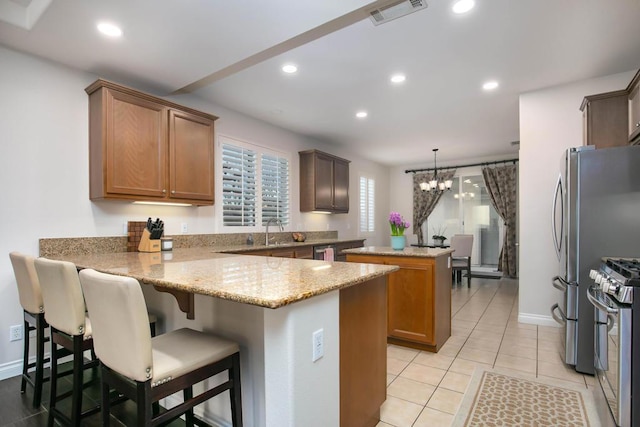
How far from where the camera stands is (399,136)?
562 centimetres

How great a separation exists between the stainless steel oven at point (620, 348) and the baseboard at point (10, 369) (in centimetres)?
397

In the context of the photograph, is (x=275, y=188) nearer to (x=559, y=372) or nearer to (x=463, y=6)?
(x=463, y=6)

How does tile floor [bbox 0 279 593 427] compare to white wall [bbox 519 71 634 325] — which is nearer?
tile floor [bbox 0 279 593 427]

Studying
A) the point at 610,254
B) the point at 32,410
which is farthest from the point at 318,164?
the point at 32,410

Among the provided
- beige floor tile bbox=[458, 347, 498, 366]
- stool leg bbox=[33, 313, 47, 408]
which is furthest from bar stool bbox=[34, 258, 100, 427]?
beige floor tile bbox=[458, 347, 498, 366]

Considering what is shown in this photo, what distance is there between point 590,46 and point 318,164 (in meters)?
3.55

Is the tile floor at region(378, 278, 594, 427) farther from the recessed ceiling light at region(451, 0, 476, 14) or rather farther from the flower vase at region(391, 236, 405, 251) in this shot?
the recessed ceiling light at region(451, 0, 476, 14)

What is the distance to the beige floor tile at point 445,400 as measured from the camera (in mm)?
2068

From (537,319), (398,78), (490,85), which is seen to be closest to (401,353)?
(537,319)

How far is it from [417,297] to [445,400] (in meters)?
0.97

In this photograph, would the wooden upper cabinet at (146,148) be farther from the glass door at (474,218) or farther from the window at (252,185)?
the glass door at (474,218)

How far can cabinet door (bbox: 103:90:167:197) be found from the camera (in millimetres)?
2814

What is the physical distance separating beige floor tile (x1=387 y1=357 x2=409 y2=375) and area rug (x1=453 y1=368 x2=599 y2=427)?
53 cm

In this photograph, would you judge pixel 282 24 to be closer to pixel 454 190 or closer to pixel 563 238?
pixel 563 238
